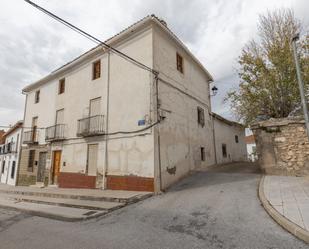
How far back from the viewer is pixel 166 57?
9906 mm

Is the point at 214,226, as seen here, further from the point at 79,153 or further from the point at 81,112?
the point at 81,112

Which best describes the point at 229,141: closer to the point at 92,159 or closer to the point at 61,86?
the point at 92,159

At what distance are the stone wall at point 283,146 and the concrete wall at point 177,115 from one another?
129 inches

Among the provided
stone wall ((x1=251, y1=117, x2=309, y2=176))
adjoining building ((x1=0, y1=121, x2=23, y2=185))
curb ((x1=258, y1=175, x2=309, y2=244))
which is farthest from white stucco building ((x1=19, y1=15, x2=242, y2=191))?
adjoining building ((x1=0, y1=121, x2=23, y2=185))

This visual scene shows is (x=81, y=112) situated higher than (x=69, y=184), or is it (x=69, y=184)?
(x=81, y=112)

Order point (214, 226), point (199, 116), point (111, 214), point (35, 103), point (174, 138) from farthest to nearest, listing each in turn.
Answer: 1. point (35, 103)
2. point (199, 116)
3. point (174, 138)
4. point (111, 214)
5. point (214, 226)

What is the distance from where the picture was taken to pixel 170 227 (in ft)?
14.6

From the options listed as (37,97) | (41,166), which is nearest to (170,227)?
(41,166)

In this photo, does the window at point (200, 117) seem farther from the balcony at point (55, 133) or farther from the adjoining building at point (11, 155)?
the adjoining building at point (11, 155)

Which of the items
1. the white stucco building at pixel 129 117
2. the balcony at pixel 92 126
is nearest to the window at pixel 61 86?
the white stucco building at pixel 129 117

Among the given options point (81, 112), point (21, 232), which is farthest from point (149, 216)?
point (81, 112)

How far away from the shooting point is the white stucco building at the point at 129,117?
865cm

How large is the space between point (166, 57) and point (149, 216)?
7352mm

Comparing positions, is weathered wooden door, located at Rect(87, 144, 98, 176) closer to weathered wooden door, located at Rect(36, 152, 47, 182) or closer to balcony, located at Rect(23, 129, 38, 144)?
weathered wooden door, located at Rect(36, 152, 47, 182)
